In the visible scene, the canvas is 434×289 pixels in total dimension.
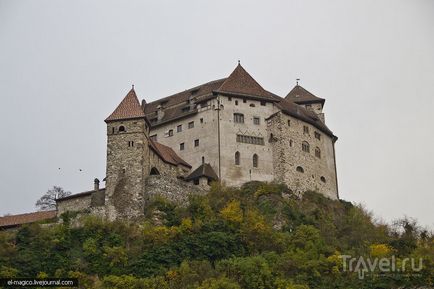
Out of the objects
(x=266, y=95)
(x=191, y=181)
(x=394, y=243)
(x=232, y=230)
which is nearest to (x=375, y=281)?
(x=394, y=243)

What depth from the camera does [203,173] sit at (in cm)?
8169

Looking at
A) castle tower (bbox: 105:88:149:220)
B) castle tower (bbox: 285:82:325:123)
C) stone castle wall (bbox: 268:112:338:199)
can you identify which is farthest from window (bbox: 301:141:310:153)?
castle tower (bbox: 105:88:149:220)

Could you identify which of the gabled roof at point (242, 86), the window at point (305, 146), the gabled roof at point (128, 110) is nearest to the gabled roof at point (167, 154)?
the gabled roof at point (128, 110)

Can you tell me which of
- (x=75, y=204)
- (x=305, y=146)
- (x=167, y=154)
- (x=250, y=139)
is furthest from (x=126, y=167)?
(x=305, y=146)

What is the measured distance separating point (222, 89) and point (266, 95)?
457cm

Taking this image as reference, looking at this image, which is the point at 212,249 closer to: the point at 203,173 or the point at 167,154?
the point at 203,173

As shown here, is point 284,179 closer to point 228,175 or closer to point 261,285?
point 228,175

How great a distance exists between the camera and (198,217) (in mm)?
74375

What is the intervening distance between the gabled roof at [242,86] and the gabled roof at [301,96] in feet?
25.5

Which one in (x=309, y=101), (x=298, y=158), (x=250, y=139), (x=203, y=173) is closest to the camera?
(x=203, y=173)

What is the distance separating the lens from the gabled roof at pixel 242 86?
8700 cm

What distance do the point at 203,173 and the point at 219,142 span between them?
4.17 meters

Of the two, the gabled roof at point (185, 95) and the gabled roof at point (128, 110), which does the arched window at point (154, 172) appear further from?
the gabled roof at point (185, 95)

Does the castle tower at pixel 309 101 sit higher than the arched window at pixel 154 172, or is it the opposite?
the castle tower at pixel 309 101
